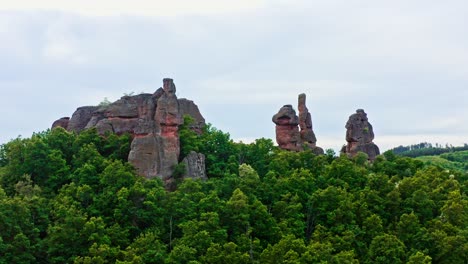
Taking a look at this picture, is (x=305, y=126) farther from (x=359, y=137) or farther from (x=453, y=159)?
(x=453, y=159)

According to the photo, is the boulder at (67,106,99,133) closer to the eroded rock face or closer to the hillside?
the eroded rock face

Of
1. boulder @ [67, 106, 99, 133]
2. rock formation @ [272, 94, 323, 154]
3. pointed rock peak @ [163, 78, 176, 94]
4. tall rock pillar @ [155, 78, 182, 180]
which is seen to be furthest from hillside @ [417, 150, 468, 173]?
tall rock pillar @ [155, 78, 182, 180]

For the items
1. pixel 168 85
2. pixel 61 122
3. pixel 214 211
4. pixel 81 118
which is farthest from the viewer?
pixel 61 122

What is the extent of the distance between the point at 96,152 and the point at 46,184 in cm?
463

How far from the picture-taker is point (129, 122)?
187 feet

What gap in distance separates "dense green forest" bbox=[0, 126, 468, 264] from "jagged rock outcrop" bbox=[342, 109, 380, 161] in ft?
34.0

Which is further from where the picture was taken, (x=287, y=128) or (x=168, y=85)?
(x=287, y=128)

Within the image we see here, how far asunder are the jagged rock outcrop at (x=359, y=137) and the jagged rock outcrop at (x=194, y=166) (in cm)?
2074

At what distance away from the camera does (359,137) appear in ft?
231

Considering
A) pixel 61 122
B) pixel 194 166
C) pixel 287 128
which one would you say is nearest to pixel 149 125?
pixel 194 166

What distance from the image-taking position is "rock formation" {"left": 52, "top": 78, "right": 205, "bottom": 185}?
52594 mm

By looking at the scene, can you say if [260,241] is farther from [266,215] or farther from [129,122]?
[129,122]

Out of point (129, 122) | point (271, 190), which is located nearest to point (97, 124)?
point (129, 122)

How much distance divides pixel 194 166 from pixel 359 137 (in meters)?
22.8
